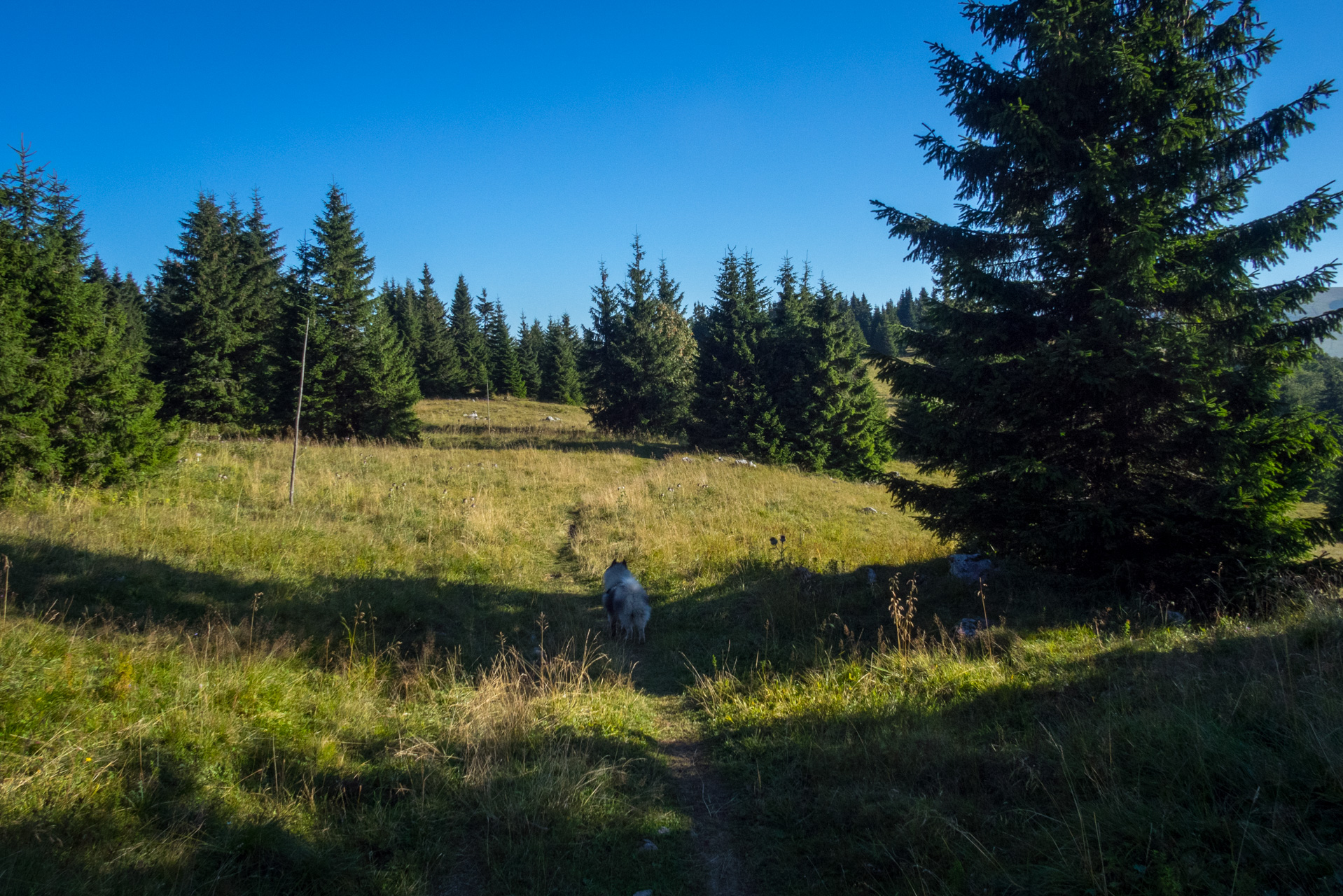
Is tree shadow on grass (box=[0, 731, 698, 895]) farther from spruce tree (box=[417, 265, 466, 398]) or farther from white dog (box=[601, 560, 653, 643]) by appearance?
spruce tree (box=[417, 265, 466, 398])

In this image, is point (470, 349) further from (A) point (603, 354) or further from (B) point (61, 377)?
(B) point (61, 377)

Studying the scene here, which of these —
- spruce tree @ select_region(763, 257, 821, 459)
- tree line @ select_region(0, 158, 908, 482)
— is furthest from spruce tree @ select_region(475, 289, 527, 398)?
spruce tree @ select_region(763, 257, 821, 459)

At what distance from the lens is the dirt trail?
3271mm

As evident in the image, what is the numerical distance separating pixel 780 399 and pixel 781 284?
5936 millimetres

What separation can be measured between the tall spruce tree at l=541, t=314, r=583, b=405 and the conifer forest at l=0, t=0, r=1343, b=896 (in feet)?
121

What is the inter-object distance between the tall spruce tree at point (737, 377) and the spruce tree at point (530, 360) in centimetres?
2835

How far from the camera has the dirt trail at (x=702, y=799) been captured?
3271 mm

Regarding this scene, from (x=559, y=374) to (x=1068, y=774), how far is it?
1915 inches

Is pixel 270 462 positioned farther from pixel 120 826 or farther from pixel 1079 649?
pixel 1079 649

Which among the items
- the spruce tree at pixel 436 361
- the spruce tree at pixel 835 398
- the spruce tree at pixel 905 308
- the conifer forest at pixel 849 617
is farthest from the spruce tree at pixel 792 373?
the spruce tree at pixel 905 308

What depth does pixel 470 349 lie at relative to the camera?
164 feet

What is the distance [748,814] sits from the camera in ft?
12.5

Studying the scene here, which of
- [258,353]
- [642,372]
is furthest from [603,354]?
[258,353]

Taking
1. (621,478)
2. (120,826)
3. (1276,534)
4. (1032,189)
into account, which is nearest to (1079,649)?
(1276,534)
